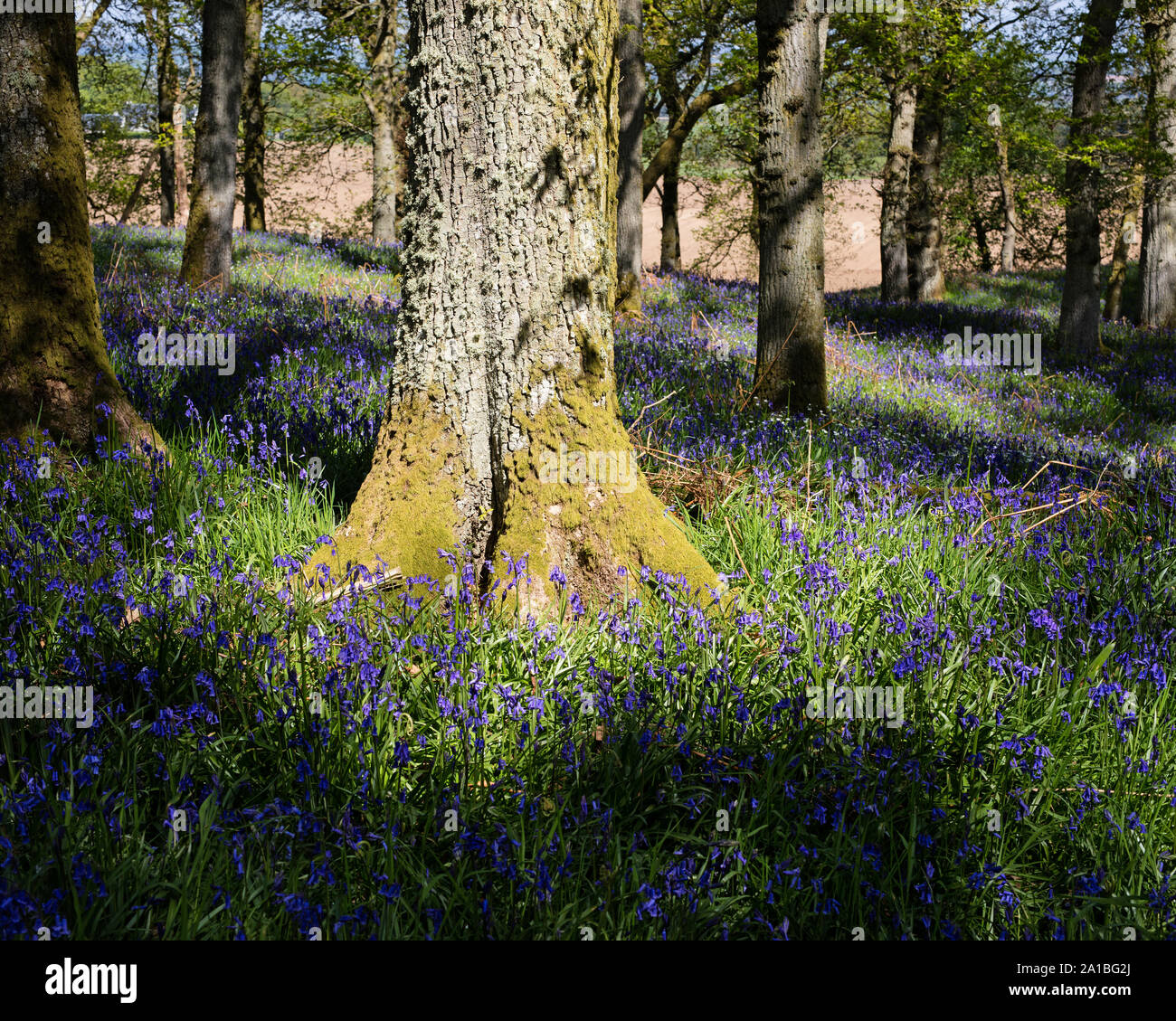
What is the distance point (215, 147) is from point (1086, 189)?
11.2 m

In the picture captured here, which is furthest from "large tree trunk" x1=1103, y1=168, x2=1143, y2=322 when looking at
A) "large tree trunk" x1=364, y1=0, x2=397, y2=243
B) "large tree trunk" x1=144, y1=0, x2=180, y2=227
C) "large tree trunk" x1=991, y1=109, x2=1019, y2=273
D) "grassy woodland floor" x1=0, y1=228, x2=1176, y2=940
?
"large tree trunk" x1=144, y1=0, x2=180, y2=227

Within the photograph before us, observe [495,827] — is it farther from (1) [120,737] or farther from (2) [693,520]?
(2) [693,520]

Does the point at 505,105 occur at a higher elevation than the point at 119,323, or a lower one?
higher

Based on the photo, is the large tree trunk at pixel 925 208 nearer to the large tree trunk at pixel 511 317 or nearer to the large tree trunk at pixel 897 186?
the large tree trunk at pixel 897 186

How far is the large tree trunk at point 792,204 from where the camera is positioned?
6570 millimetres

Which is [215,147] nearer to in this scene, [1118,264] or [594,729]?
[594,729]

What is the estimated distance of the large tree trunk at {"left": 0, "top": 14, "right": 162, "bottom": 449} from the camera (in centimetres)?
421

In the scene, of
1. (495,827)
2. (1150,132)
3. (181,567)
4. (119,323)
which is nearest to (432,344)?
(181,567)

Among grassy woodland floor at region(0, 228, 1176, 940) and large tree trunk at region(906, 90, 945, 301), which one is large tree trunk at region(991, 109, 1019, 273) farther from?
grassy woodland floor at region(0, 228, 1176, 940)

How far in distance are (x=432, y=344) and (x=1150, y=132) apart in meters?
13.6

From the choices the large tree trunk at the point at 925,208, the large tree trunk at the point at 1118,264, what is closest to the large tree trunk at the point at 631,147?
the large tree trunk at the point at 925,208

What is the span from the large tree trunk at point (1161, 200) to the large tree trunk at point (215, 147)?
12.0 meters

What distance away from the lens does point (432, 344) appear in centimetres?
362
